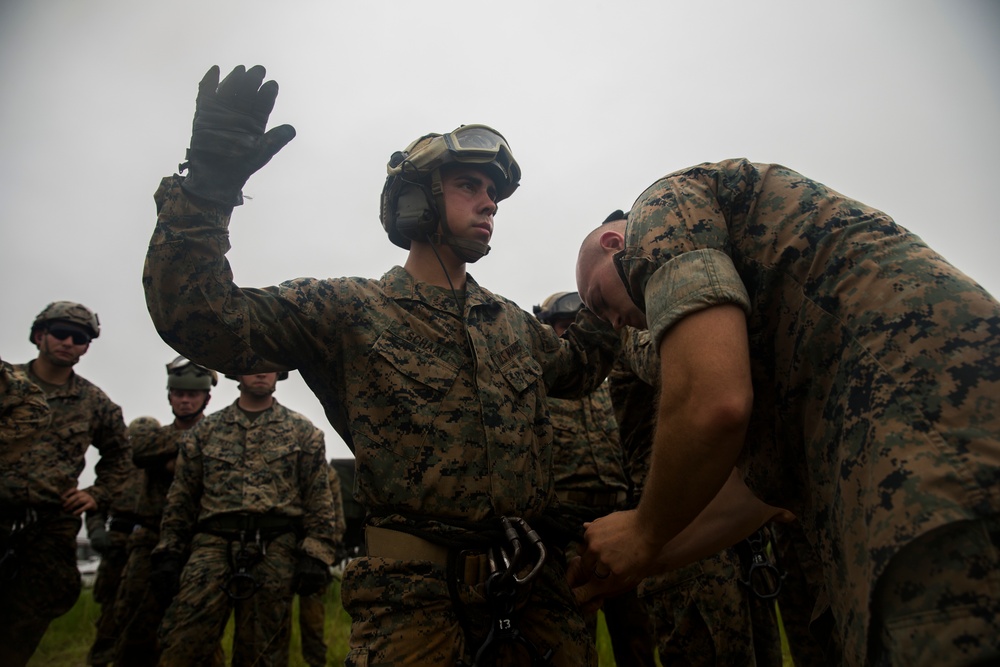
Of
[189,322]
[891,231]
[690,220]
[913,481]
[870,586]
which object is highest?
[189,322]

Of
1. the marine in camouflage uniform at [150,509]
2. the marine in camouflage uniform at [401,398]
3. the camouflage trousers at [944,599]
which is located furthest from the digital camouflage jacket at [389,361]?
the marine in camouflage uniform at [150,509]

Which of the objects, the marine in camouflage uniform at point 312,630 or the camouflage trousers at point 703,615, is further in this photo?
the marine in camouflage uniform at point 312,630

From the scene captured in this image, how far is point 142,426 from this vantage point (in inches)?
336

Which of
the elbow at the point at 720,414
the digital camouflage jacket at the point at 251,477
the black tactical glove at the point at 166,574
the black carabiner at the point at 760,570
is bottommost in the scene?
the black carabiner at the point at 760,570

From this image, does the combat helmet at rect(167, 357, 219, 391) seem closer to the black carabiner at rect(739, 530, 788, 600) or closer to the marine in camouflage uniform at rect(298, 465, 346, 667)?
the marine in camouflage uniform at rect(298, 465, 346, 667)

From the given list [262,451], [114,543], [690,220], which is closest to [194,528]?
[262,451]

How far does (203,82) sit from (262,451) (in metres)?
4.63

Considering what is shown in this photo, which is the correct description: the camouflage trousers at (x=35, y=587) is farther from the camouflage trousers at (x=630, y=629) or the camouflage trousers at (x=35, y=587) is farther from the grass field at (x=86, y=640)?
the camouflage trousers at (x=630, y=629)

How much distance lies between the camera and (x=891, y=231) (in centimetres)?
163

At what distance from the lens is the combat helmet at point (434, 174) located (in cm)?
310

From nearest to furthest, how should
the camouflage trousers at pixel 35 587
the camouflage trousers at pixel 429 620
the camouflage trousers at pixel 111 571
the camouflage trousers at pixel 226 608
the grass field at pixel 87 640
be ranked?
the camouflage trousers at pixel 429 620 < the camouflage trousers at pixel 226 608 < the camouflage trousers at pixel 35 587 < the grass field at pixel 87 640 < the camouflage trousers at pixel 111 571

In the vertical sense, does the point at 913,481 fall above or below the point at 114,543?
below

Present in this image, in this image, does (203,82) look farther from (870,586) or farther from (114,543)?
(114,543)

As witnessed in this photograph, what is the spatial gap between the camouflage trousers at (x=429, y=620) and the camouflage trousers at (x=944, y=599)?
46.7 inches
